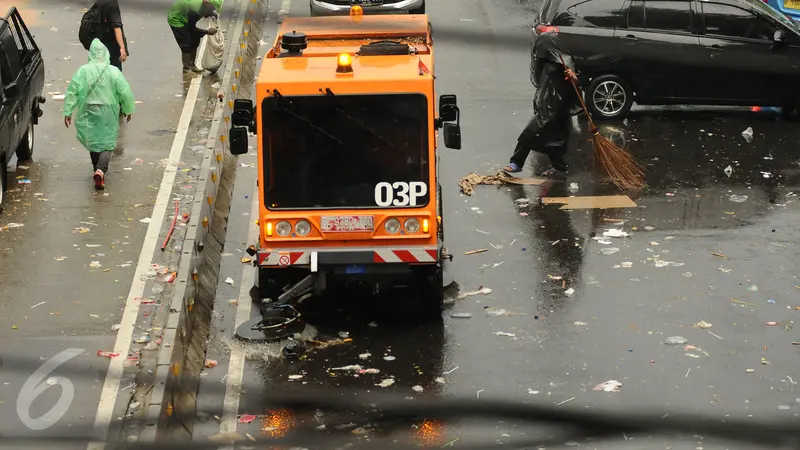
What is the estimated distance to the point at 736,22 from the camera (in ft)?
52.2

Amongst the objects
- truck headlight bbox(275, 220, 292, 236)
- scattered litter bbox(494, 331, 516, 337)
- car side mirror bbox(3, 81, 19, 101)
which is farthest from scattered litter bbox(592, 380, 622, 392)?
car side mirror bbox(3, 81, 19, 101)

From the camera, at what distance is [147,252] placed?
11.8 m

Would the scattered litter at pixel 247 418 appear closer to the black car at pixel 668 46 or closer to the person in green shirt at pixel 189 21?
the black car at pixel 668 46

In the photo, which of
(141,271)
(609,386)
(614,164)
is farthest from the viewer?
(614,164)

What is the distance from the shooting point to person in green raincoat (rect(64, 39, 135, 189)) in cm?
1334

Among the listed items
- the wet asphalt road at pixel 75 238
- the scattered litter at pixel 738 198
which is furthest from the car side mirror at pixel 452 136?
the scattered litter at pixel 738 198

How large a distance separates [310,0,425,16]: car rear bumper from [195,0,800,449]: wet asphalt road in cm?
393

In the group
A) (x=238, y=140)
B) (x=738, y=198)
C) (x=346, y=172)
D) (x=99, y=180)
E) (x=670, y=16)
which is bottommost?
(x=738, y=198)

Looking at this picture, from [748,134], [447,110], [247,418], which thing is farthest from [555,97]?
[247,418]

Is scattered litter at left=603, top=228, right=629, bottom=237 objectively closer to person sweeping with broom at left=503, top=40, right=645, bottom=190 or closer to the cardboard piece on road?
the cardboard piece on road

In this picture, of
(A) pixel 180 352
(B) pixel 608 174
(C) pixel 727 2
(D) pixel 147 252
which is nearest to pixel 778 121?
(C) pixel 727 2

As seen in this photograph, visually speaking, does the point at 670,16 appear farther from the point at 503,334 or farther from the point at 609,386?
the point at 609,386

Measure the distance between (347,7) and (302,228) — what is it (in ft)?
31.2

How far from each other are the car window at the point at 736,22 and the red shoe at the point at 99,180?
8.00 meters
